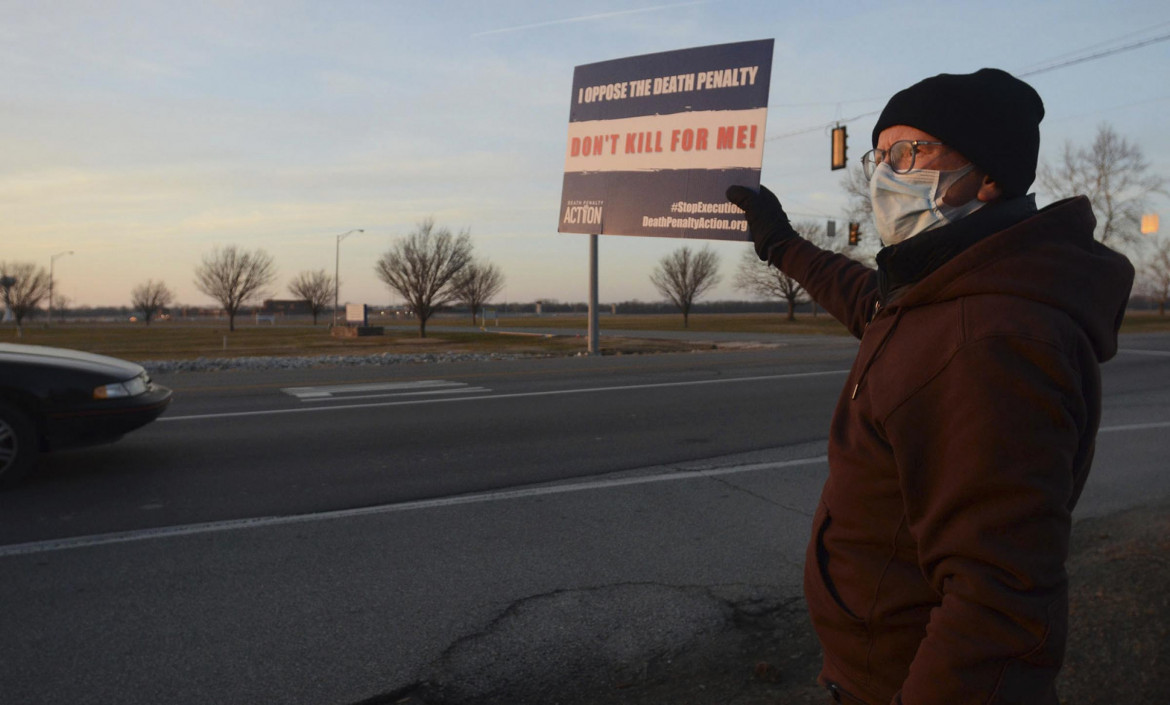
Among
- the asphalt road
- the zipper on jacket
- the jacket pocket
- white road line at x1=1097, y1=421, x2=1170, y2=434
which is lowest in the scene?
the asphalt road

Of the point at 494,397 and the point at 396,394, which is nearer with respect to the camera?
the point at 494,397

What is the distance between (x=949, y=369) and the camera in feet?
4.79

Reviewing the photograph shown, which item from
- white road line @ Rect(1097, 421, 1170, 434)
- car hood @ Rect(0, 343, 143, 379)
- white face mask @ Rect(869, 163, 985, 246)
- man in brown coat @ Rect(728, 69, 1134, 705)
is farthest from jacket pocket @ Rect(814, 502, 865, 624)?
white road line @ Rect(1097, 421, 1170, 434)

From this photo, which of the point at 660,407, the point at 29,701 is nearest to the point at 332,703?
the point at 29,701

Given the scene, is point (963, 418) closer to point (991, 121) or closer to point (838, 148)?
point (991, 121)

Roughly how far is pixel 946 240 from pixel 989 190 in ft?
0.59

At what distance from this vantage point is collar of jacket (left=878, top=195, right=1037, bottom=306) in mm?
1603

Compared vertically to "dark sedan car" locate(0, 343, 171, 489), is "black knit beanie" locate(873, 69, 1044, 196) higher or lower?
higher

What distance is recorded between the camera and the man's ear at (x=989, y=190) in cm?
168

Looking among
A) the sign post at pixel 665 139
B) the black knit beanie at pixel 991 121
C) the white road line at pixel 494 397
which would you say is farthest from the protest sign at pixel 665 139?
the black knit beanie at pixel 991 121

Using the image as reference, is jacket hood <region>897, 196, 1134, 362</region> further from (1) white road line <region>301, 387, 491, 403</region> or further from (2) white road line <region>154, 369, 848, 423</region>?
(1) white road line <region>301, 387, 491, 403</region>

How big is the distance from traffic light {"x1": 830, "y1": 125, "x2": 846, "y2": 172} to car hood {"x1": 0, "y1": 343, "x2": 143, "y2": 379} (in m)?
19.1

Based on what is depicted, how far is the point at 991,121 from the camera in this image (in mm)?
1672

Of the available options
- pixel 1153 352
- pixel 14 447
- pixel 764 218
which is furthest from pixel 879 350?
pixel 1153 352
